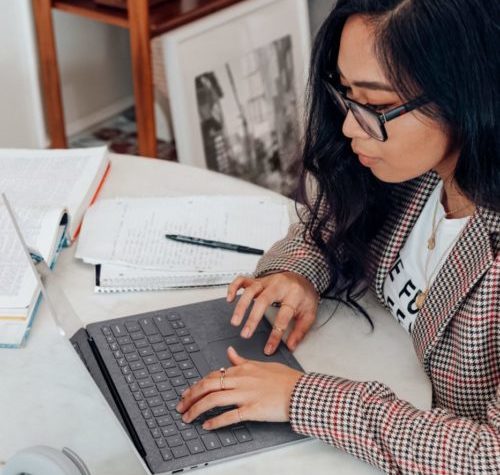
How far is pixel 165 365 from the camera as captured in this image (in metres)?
1.17

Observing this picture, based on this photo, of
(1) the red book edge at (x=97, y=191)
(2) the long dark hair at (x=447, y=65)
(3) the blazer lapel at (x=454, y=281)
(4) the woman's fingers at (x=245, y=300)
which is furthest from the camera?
(1) the red book edge at (x=97, y=191)

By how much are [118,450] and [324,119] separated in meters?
0.56

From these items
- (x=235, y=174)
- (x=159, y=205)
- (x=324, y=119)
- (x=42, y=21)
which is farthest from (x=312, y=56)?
(x=42, y=21)

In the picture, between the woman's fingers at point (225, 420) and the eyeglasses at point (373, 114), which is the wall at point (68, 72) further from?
the woman's fingers at point (225, 420)

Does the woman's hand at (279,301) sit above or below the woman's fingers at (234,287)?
below

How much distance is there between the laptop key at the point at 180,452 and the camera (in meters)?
1.02

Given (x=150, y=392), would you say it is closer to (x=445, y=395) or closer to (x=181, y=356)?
(x=181, y=356)

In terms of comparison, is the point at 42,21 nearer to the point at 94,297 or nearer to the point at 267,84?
the point at 267,84

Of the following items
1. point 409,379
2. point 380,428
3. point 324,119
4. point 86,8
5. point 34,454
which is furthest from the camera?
point 86,8

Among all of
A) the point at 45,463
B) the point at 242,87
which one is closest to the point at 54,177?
the point at 45,463

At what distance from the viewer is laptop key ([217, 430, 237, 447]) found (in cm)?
104

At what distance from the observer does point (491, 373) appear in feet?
3.66

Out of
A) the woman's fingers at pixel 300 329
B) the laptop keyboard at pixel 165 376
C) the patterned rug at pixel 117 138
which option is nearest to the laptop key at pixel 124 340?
the laptop keyboard at pixel 165 376

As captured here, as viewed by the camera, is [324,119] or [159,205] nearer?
[324,119]
